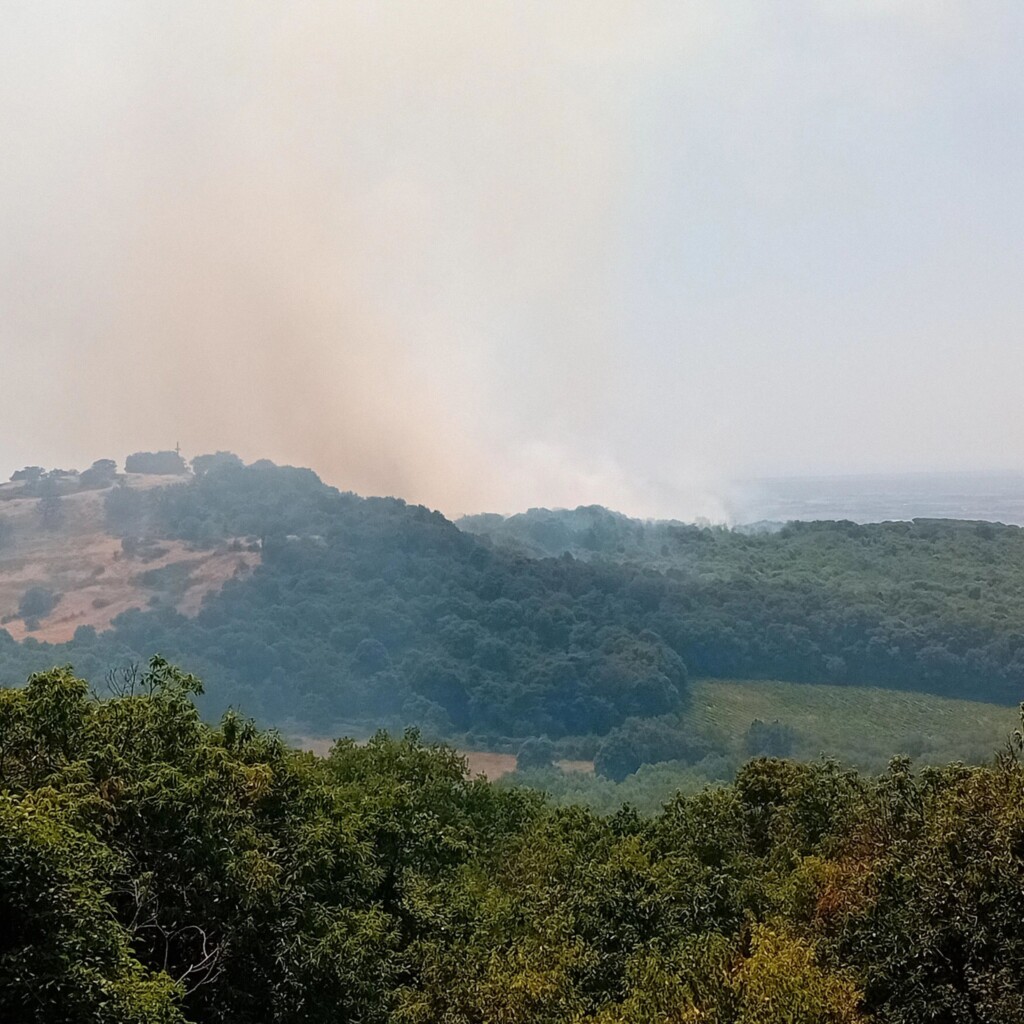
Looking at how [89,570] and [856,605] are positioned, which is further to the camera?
[89,570]

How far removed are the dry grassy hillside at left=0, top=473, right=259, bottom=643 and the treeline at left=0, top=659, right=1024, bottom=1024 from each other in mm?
142052

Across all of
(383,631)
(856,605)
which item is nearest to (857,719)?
(856,605)

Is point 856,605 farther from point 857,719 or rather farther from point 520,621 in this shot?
point 520,621

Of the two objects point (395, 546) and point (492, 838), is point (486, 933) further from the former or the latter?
point (395, 546)

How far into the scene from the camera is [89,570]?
163 meters

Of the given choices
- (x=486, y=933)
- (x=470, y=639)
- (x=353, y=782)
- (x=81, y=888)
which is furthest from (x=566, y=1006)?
(x=470, y=639)

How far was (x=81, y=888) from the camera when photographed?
10.1 m

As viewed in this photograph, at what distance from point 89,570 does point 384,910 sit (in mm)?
157033

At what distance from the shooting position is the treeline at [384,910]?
35.7 ft

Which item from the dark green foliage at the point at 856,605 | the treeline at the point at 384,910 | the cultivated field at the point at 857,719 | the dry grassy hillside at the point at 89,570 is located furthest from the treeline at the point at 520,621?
the treeline at the point at 384,910

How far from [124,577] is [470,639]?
201 feet

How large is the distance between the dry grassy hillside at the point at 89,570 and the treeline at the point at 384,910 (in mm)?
Result: 142052

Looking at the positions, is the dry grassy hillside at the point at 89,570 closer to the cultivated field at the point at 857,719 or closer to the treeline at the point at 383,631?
the treeline at the point at 383,631

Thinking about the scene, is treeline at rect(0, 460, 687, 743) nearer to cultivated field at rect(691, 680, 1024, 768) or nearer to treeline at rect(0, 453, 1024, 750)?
treeline at rect(0, 453, 1024, 750)
